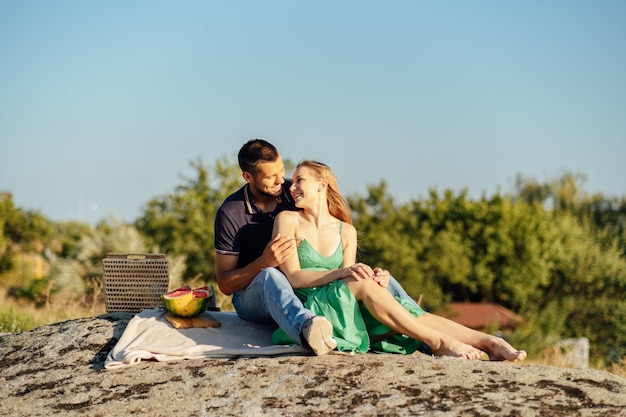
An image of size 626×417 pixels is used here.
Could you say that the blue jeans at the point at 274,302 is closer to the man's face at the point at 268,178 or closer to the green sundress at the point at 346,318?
the green sundress at the point at 346,318

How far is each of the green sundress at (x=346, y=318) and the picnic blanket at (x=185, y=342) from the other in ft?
0.77

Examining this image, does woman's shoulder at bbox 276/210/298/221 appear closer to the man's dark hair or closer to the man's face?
the man's face

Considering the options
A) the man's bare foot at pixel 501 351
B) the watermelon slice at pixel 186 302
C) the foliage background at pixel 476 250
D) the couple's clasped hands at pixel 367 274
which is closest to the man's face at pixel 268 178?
the watermelon slice at pixel 186 302

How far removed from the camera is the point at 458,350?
5.95 meters

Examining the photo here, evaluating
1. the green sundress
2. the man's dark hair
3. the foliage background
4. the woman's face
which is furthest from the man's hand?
the foliage background

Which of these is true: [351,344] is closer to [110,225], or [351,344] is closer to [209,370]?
[209,370]

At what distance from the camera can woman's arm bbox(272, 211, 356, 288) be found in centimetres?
606

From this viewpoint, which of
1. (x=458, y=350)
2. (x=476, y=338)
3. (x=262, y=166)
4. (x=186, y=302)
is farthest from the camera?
(x=262, y=166)

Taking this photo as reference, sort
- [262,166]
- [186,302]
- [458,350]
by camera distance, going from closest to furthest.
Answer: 1. [458,350]
2. [186,302]
3. [262,166]

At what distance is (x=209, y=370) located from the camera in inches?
226

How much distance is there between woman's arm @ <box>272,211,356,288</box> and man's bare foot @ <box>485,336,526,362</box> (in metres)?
1.15

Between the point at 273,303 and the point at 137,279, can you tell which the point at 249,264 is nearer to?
the point at 273,303

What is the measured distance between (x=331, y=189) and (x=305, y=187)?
32 cm

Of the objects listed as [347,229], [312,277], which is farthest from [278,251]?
[347,229]
